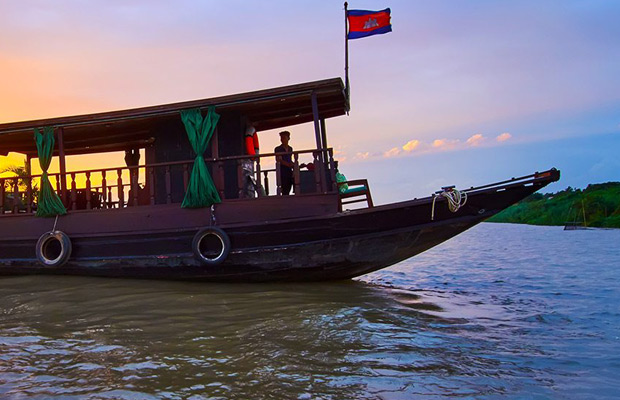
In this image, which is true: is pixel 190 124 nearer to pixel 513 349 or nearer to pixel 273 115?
pixel 273 115

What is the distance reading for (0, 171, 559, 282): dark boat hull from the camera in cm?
644

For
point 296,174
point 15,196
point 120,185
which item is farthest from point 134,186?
point 296,174

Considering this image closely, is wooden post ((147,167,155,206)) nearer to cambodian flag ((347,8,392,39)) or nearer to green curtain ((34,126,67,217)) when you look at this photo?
green curtain ((34,126,67,217))

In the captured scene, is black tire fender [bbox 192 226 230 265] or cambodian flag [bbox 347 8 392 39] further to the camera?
cambodian flag [bbox 347 8 392 39]

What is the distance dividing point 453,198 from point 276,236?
2415 millimetres

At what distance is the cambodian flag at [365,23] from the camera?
764 centimetres

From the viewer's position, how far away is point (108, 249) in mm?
7324

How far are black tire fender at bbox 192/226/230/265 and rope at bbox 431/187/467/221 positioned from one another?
2.84 meters

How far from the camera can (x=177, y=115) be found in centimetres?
754

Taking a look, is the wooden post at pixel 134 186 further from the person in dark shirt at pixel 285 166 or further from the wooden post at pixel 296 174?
the wooden post at pixel 296 174

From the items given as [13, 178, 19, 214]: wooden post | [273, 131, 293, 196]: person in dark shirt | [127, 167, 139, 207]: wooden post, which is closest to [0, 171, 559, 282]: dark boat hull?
[127, 167, 139, 207]: wooden post

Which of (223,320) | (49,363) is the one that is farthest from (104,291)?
(49,363)

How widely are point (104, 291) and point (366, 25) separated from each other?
5.48 m

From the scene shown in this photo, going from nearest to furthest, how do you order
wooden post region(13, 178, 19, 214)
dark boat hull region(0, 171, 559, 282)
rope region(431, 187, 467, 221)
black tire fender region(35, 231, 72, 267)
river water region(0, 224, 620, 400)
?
1. river water region(0, 224, 620, 400)
2. rope region(431, 187, 467, 221)
3. dark boat hull region(0, 171, 559, 282)
4. black tire fender region(35, 231, 72, 267)
5. wooden post region(13, 178, 19, 214)
